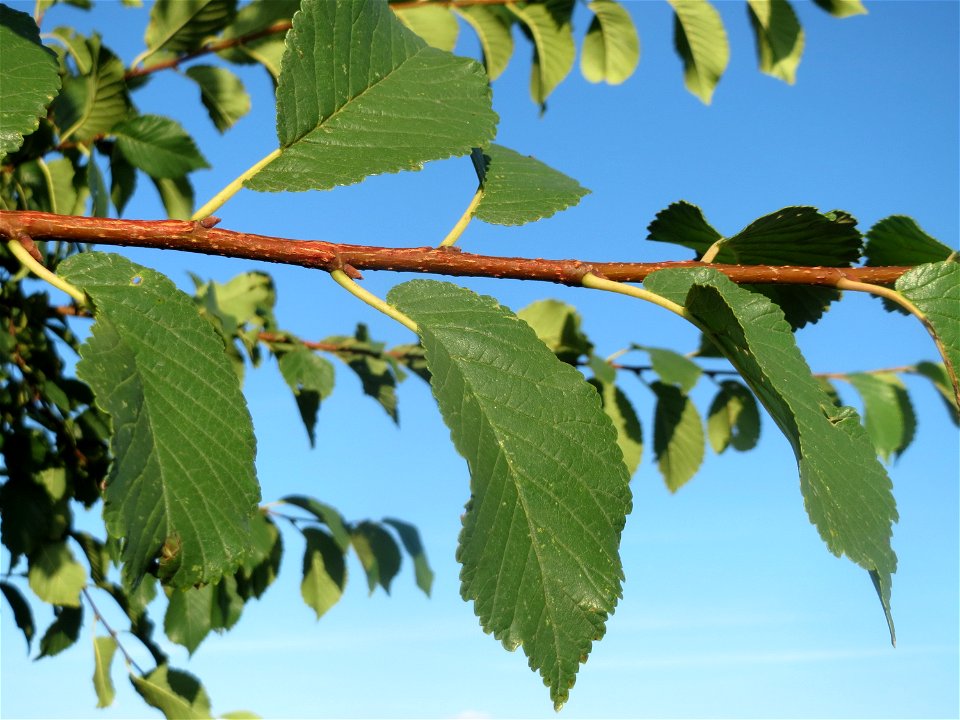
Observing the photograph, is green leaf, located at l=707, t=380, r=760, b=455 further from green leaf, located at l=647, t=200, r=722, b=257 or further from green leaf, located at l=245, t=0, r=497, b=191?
green leaf, located at l=245, t=0, r=497, b=191

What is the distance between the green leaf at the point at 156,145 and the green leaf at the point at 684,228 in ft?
3.10

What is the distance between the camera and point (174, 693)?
1.67m

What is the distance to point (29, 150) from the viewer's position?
1.50 metres

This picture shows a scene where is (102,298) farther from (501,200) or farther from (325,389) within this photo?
(325,389)

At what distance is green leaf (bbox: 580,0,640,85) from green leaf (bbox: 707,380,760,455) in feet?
2.26

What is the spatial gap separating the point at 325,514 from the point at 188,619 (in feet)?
1.06

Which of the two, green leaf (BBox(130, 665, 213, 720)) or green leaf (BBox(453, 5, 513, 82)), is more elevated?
green leaf (BBox(453, 5, 513, 82))

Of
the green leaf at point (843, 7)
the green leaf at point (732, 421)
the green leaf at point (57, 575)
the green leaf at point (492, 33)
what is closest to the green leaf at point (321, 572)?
the green leaf at point (57, 575)

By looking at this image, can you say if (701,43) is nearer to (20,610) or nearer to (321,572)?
(321,572)

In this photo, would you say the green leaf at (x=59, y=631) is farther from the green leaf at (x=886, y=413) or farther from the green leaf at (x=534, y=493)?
the green leaf at (x=886, y=413)

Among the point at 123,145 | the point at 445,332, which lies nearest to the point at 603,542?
the point at 445,332

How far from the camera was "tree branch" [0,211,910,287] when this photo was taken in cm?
75

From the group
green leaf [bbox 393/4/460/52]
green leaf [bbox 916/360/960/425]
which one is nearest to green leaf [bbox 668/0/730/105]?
green leaf [bbox 393/4/460/52]

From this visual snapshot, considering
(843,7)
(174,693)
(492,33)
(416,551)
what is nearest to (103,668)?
(174,693)
